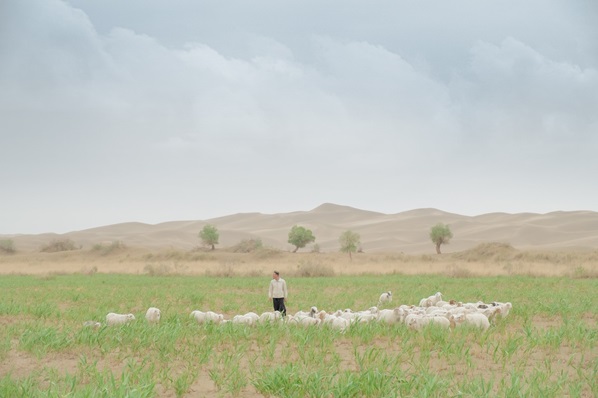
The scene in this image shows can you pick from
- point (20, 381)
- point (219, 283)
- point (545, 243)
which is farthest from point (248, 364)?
point (545, 243)

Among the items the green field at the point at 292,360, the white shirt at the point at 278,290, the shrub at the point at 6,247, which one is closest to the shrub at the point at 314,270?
the white shirt at the point at 278,290

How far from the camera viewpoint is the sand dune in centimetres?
10662

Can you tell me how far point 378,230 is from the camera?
131 metres

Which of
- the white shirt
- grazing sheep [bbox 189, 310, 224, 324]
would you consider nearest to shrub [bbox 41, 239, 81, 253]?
the white shirt

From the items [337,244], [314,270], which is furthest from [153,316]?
[337,244]

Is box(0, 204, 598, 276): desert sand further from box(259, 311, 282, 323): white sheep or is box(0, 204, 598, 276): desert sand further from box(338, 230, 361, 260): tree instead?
box(259, 311, 282, 323): white sheep

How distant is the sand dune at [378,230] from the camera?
350 feet

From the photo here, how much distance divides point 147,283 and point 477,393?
2473cm

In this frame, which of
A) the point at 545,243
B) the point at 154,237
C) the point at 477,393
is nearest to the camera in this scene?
the point at 477,393

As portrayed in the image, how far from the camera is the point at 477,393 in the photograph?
713 centimetres

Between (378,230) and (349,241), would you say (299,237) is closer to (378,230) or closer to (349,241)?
(349,241)

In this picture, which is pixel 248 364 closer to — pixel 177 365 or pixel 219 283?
pixel 177 365

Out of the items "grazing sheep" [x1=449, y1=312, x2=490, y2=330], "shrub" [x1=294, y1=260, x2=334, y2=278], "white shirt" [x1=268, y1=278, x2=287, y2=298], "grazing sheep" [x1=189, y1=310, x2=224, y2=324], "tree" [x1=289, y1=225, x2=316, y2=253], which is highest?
"tree" [x1=289, y1=225, x2=316, y2=253]

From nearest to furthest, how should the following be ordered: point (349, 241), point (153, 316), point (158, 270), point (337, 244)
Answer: point (153, 316) < point (158, 270) < point (349, 241) < point (337, 244)
